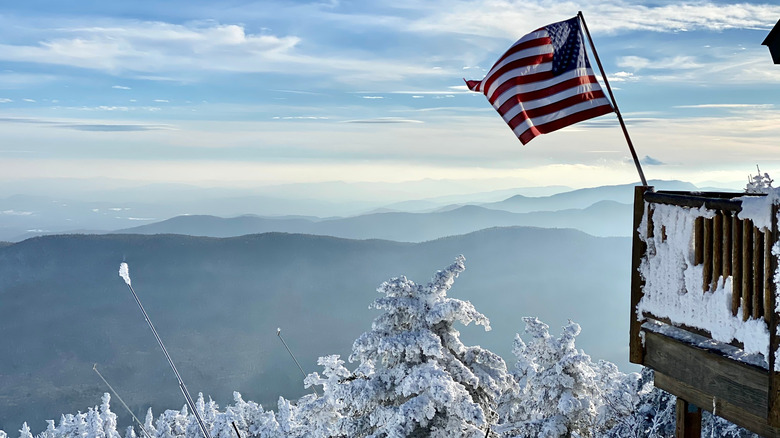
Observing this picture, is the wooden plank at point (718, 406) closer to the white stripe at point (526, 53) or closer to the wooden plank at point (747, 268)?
the wooden plank at point (747, 268)

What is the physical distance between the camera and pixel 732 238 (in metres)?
5.80

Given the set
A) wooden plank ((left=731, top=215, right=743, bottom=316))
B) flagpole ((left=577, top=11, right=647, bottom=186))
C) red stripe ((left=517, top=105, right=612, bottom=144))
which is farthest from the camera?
red stripe ((left=517, top=105, right=612, bottom=144))

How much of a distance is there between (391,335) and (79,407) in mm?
207471

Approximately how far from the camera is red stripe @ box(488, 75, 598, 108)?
912cm

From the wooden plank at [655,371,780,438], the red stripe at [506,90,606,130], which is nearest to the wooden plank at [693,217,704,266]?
the wooden plank at [655,371,780,438]

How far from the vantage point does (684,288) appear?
21.1 feet

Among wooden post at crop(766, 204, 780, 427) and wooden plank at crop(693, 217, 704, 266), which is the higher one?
wooden plank at crop(693, 217, 704, 266)

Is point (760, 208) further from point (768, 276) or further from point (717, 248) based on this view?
point (717, 248)

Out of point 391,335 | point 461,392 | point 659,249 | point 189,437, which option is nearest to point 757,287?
point 659,249

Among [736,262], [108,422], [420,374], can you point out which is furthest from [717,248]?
[108,422]

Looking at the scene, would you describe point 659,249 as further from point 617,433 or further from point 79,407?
point 79,407

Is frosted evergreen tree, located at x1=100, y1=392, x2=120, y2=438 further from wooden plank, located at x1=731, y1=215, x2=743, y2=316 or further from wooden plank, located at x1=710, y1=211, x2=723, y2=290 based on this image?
wooden plank, located at x1=731, y1=215, x2=743, y2=316

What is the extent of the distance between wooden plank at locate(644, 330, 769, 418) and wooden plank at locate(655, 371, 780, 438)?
0.05m

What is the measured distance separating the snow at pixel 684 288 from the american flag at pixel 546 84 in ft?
8.59
